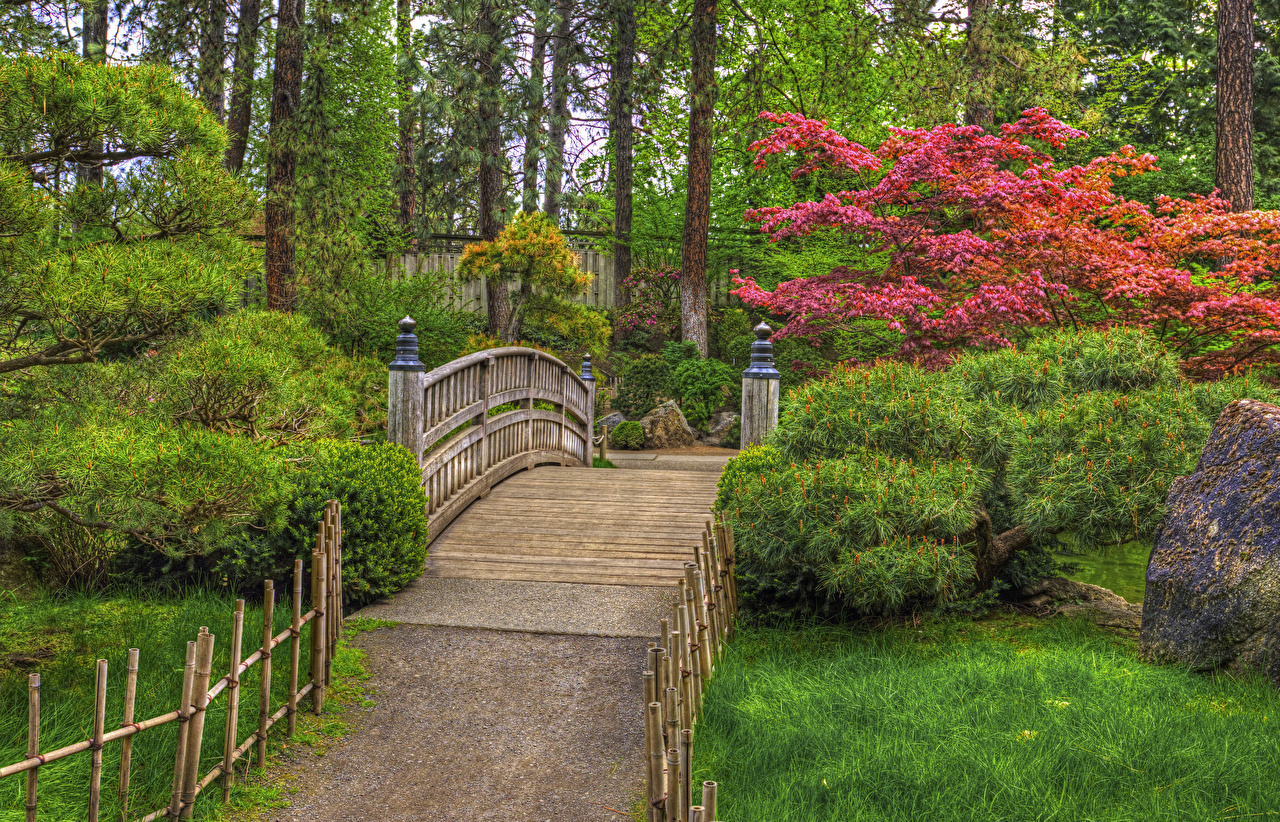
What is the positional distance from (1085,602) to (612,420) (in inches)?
431

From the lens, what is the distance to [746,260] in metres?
19.4

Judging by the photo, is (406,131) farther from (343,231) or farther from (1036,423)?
(1036,423)

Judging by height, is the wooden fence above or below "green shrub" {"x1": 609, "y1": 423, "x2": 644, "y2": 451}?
above

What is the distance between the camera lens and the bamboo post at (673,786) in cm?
263

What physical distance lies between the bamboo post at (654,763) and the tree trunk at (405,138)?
16279 mm

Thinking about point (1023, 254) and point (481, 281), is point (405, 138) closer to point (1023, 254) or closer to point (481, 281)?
point (481, 281)

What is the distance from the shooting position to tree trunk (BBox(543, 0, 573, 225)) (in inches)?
631

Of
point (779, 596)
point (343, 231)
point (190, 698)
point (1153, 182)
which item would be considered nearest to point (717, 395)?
point (343, 231)

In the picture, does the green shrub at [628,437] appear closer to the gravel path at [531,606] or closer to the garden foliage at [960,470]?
the garden foliage at [960,470]

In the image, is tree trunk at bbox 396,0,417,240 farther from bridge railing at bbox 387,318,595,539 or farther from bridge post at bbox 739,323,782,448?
bridge post at bbox 739,323,782,448

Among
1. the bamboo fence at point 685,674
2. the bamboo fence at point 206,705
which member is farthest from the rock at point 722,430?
the bamboo fence at point 206,705

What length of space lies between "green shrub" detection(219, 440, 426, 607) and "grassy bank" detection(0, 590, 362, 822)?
255mm

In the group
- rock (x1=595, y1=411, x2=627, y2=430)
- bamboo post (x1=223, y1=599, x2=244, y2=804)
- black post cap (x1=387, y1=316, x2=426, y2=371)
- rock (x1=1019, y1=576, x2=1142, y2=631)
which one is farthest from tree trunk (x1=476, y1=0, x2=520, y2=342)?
bamboo post (x1=223, y1=599, x2=244, y2=804)

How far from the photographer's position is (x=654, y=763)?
108 inches
